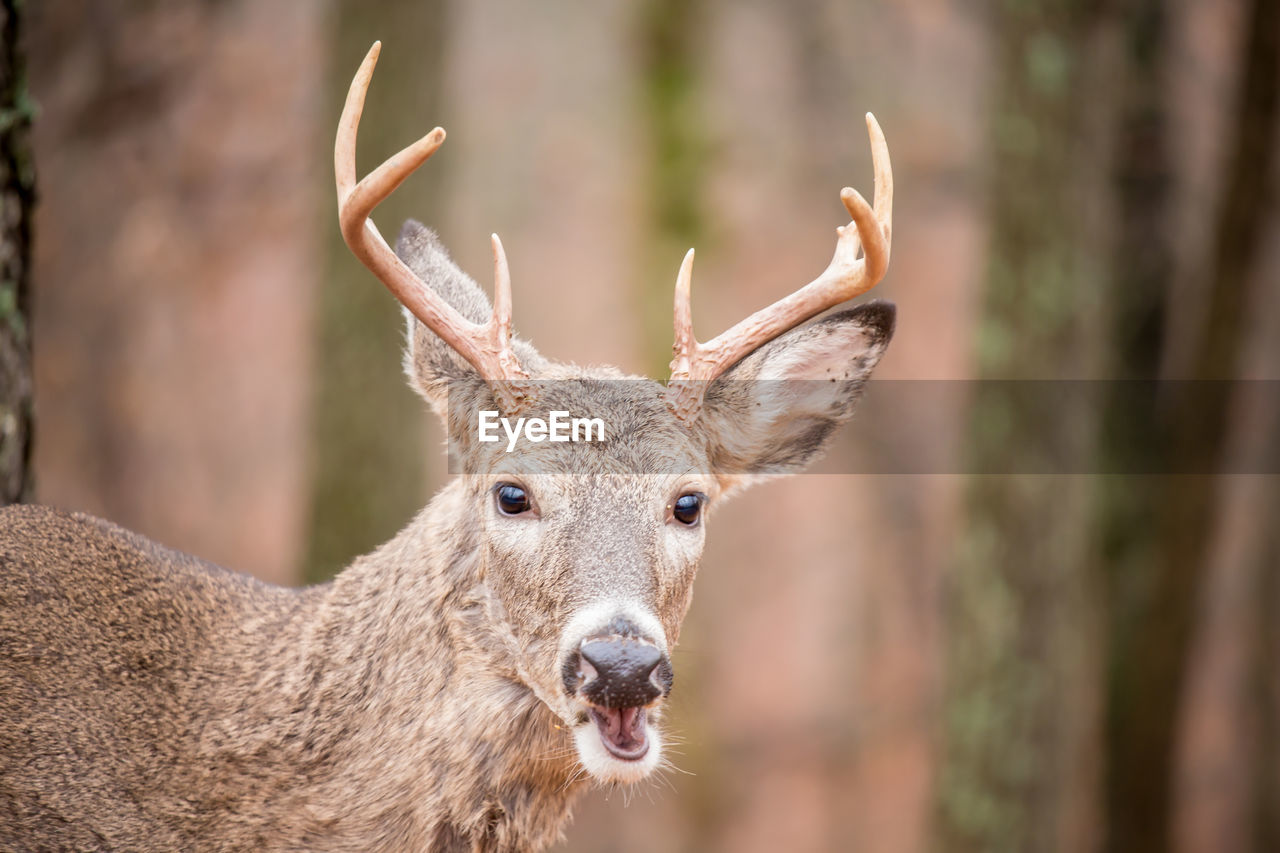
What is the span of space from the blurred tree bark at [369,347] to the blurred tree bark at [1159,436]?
20.7 ft

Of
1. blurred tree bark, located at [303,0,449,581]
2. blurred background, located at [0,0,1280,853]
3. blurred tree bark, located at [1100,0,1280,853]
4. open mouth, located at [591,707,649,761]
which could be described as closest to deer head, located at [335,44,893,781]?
open mouth, located at [591,707,649,761]

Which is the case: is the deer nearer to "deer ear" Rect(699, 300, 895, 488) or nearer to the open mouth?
the open mouth

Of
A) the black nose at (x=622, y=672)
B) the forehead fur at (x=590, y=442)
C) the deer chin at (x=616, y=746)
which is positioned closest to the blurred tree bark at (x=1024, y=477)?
the forehead fur at (x=590, y=442)

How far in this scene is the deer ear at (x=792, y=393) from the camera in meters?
4.54

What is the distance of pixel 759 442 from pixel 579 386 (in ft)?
2.81

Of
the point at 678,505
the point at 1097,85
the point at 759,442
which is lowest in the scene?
the point at 678,505

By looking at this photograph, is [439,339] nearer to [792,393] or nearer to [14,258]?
[792,393]

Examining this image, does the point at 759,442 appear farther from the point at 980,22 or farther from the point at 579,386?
the point at 980,22

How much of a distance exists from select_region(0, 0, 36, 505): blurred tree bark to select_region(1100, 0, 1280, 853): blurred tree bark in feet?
28.0

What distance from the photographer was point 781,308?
166 inches

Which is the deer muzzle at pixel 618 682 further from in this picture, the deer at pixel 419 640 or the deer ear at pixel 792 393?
the deer ear at pixel 792 393

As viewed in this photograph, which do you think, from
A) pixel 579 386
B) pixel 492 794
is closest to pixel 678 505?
pixel 579 386

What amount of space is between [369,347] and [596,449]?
12.2ft

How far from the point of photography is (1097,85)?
7.55 metres
